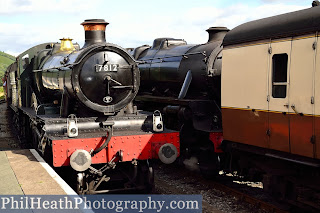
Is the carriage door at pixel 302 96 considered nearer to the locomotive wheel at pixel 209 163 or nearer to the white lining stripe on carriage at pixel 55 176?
the locomotive wheel at pixel 209 163

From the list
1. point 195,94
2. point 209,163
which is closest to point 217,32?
point 195,94

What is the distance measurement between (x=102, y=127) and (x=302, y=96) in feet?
12.0

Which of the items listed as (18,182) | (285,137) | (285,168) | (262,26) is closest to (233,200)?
(285,168)

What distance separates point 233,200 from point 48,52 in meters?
6.41

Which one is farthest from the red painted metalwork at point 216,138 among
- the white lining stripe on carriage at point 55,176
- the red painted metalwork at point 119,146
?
the white lining stripe on carriage at point 55,176

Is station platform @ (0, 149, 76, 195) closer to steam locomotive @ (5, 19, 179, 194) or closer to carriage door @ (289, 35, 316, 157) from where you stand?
steam locomotive @ (5, 19, 179, 194)

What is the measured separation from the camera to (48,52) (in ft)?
37.0

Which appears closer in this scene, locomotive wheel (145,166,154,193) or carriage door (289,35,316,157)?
carriage door (289,35,316,157)

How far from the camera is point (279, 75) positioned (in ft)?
22.2

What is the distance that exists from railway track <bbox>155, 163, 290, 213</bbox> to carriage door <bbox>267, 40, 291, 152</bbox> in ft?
4.45

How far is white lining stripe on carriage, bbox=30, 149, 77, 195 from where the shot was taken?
6152 mm

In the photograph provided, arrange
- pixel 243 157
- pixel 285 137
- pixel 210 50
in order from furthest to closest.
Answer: pixel 210 50, pixel 243 157, pixel 285 137

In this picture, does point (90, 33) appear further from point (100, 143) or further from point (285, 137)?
point (285, 137)

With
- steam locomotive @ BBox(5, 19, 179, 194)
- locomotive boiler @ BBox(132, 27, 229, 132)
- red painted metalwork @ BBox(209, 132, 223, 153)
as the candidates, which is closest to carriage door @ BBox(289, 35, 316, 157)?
steam locomotive @ BBox(5, 19, 179, 194)
